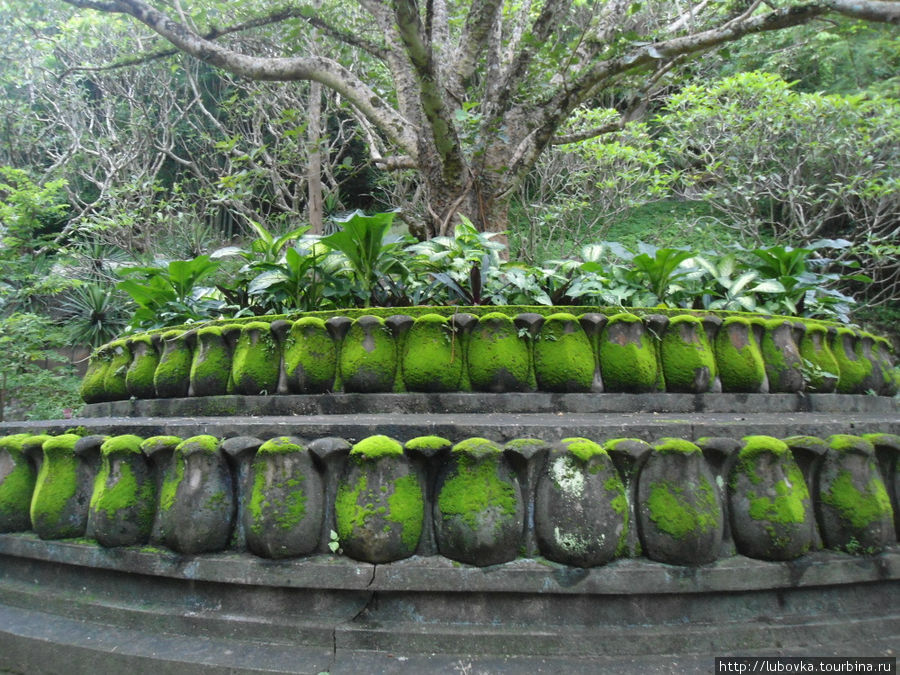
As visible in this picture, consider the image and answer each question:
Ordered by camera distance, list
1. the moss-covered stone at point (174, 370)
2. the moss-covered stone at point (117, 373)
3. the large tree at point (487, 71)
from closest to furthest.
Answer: the moss-covered stone at point (174, 370)
the moss-covered stone at point (117, 373)
the large tree at point (487, 71)

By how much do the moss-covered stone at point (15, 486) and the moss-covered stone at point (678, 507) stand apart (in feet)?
7.95

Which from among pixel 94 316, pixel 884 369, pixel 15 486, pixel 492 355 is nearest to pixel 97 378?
pixel 15 486

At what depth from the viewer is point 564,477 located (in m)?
1.89

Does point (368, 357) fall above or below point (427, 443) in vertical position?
above

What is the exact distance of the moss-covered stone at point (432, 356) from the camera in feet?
7.88

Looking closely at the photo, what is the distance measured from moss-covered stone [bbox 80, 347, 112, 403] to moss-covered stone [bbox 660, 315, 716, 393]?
9.87ft

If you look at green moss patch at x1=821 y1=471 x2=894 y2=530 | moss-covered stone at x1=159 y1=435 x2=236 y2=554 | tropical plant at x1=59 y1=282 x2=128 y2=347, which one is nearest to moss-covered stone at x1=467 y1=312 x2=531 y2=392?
moss-covered stone at x1=159 y1=435 x2=236 y2=554

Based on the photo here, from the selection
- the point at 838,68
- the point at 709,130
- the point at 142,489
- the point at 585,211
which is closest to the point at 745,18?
the point at 142,489

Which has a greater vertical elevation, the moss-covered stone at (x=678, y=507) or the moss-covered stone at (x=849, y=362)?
the moss-covered stone at (x=849, y=362)

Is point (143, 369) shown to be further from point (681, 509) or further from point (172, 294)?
point (681, 509)

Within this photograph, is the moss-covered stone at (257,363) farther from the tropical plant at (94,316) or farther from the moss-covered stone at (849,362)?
the tropical plant at (94,316)

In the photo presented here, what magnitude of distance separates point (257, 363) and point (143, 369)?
2.65 ft

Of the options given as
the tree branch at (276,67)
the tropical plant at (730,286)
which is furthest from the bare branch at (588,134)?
→ the tropical plant at (730,286)

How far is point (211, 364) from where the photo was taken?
2623mm
